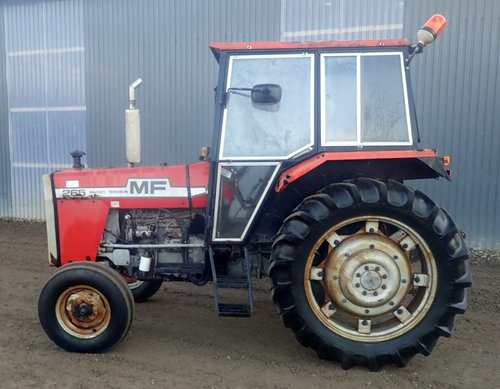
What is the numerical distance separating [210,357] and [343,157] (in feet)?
5.94

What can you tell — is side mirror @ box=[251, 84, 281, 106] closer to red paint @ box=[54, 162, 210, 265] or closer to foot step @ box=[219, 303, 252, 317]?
red paint @ box=[54, 162, 210, 265]

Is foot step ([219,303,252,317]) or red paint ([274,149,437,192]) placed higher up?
red paint ([274,149,437,192])

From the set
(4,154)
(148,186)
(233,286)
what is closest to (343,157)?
(233,286)

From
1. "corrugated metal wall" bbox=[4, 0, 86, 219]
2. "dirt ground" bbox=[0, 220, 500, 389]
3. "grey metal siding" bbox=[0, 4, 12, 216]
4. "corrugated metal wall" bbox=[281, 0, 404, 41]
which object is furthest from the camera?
"grey metal siding" bbox=[0, 4, 12, 216]

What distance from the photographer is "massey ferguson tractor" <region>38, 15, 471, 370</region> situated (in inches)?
127

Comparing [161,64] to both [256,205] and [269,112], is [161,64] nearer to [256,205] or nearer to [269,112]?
[269,112]

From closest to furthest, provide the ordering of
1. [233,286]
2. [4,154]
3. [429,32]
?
[429,32] → [233,286] → [4,154]

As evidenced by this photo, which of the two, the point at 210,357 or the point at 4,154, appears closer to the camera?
the point at 210,357

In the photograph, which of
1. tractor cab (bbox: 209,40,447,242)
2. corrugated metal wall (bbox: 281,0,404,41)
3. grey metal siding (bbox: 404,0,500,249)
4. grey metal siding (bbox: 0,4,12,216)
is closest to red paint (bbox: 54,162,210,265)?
tractor cab (bbox: 209,40,447,242)

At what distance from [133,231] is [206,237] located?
75cm

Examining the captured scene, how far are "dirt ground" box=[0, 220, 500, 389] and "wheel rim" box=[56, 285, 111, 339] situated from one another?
19 cm

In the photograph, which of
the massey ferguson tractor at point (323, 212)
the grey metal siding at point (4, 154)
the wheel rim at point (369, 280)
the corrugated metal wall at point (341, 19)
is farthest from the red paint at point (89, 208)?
the grey metal siding at point (4, 154)

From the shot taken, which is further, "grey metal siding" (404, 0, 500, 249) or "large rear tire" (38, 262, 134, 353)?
"grey metal siding" (404, 0, 500, 249)

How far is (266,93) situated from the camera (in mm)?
3352
